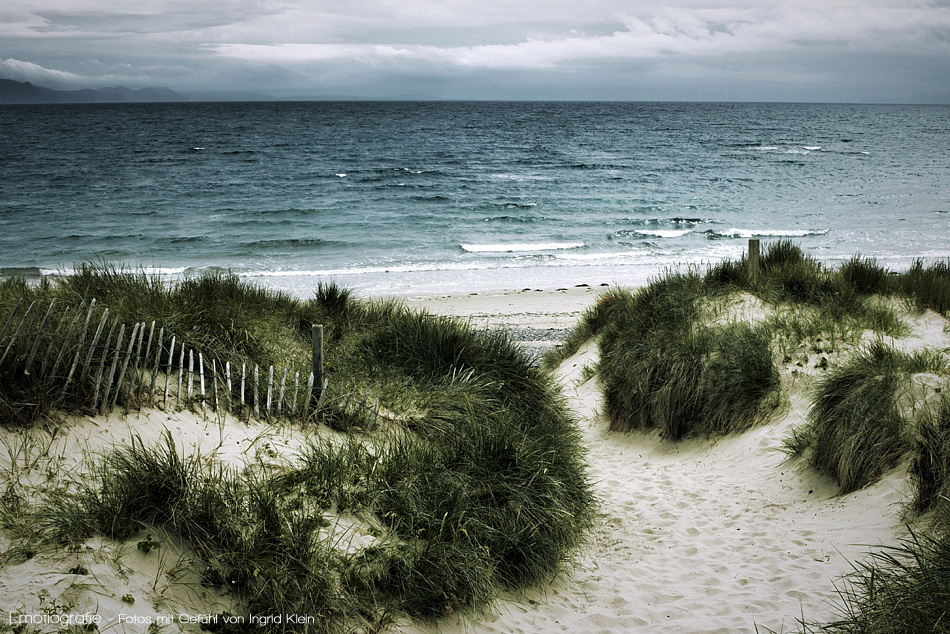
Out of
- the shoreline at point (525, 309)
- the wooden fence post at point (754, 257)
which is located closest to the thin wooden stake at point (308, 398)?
the wooden fence post at point (754, 257)

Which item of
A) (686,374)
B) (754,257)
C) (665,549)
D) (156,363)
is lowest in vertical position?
(665,549)

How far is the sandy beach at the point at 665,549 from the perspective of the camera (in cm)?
325

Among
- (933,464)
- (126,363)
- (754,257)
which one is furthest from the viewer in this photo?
(754,257)

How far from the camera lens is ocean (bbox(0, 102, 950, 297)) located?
21375 mm

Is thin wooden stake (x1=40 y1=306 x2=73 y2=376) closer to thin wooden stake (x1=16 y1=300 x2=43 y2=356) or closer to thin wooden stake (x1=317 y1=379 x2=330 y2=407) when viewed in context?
thin wooden stake (x1=16 y1=300 x2=43 y2=356)

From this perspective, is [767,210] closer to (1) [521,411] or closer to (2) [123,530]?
(1) [521,411]

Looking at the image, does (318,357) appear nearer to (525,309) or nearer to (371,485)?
(371,485)

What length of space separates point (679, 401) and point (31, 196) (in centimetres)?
3634

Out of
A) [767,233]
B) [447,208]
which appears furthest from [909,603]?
[447,208]

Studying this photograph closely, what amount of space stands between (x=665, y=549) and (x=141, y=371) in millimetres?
4536

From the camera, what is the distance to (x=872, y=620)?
3.11 m

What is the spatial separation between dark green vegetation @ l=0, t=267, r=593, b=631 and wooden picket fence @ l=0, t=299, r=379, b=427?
0.18 meters

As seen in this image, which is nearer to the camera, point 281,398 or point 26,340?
point 26,340

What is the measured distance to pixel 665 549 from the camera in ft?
16.7
